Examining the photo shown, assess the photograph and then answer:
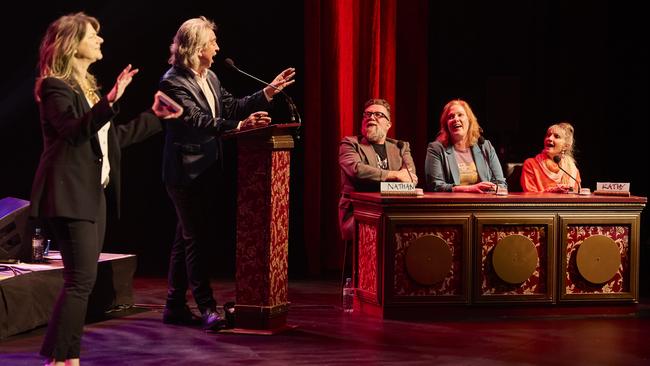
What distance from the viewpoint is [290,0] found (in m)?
6.73

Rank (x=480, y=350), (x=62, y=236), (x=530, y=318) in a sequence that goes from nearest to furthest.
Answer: (x=62, y=236) → (x=480, y=350) → (x=530, y=318)

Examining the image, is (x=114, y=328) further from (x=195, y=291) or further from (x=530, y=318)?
(x=530, y=318)

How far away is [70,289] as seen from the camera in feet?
10.8

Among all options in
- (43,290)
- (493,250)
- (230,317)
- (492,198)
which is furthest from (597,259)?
(43,290)

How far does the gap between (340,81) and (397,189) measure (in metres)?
1.95

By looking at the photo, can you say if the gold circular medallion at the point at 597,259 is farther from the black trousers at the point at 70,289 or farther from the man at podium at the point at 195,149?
the black trousers at the point at 70,289

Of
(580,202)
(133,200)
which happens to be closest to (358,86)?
(133,200)

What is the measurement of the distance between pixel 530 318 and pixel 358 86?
2423 mm

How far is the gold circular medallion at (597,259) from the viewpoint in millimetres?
5172

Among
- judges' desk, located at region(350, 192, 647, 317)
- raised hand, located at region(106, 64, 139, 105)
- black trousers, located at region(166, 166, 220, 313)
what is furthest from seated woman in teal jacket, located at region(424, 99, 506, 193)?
raised hand, located at region(106, 64, 139, 105)

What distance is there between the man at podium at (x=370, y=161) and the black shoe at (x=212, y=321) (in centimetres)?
117

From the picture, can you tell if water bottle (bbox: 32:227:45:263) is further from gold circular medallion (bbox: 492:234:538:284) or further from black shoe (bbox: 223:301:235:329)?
gold circular medallion (bbox: 492:234:538:284)

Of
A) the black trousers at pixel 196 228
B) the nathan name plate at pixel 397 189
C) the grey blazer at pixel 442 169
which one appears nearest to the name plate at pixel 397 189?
the nathan name plate at pixel 397 189

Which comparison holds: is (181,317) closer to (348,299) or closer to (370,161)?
(348,299)
